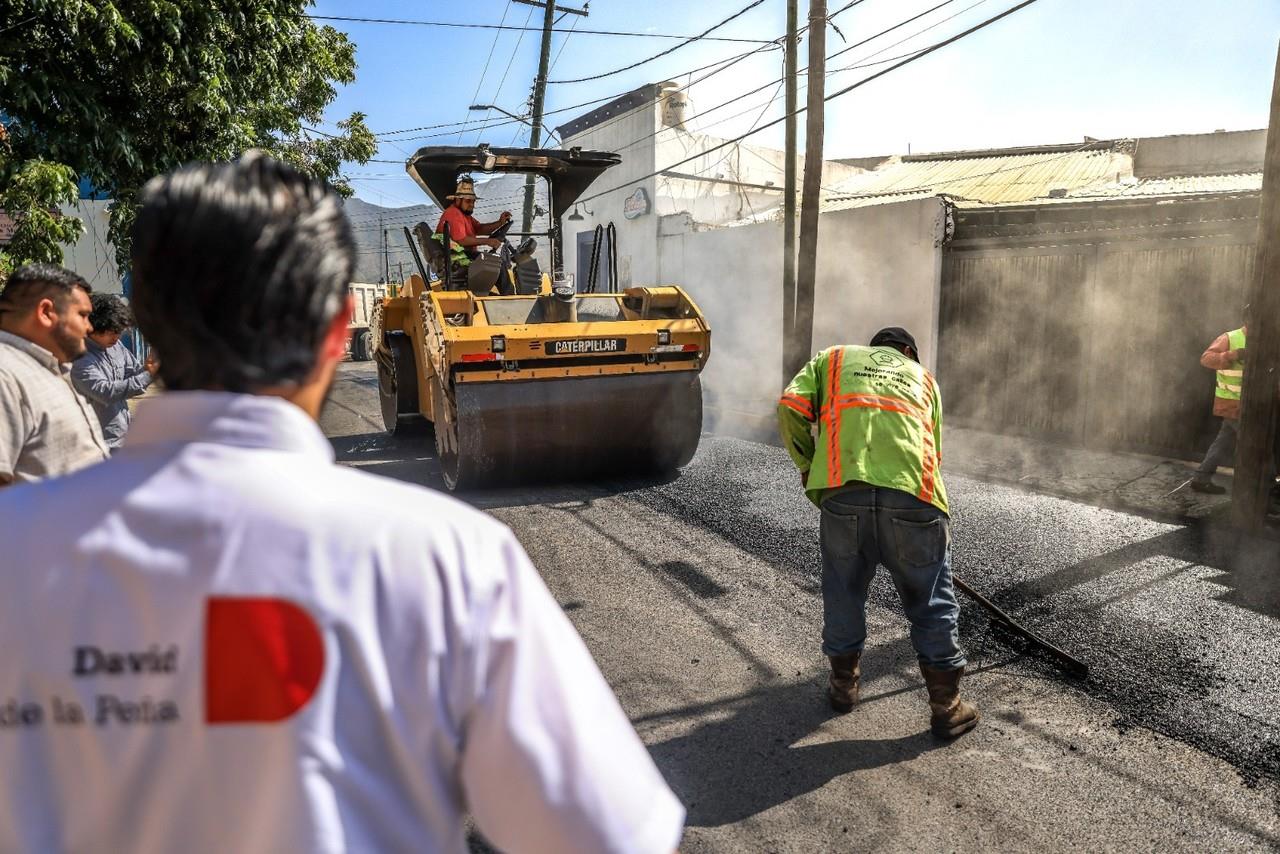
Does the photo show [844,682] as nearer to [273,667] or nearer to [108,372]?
[273,667]

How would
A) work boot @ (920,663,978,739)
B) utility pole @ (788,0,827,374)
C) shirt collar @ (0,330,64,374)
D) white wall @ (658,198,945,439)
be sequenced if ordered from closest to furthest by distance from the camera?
shirt collar @ (0,330,64,374)
work boot @ (920,663,978,739)
utility pole @ (788,0,827,374)
white wall @ (658,198,945,439)

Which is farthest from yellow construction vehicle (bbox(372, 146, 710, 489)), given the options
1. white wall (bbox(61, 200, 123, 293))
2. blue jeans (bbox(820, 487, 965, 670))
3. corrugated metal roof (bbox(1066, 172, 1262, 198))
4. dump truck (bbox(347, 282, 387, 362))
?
white wall (bbox(61, 200, 123, 293))

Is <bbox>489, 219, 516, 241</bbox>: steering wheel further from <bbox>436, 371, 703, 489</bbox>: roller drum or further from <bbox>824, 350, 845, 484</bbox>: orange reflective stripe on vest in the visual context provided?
<bbox>824, 350, 845, 484</bbox>: orange reflective stripe on vest

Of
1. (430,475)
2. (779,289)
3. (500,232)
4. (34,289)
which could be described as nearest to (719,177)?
(779,289)

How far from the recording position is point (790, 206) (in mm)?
13336

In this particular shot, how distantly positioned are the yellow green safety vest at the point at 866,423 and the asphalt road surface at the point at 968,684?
936mm

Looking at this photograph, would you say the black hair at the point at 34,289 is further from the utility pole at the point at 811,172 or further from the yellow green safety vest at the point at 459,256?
the utility pole at the point at 811,172

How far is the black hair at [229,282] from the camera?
0.94 m

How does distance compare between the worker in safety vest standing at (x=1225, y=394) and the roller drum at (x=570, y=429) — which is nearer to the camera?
the roller drum at (x=570, y=429)

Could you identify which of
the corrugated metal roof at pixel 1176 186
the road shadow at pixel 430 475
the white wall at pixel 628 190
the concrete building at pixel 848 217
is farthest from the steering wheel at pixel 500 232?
the white wall at pixel 628 190

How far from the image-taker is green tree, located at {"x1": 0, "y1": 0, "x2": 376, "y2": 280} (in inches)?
285

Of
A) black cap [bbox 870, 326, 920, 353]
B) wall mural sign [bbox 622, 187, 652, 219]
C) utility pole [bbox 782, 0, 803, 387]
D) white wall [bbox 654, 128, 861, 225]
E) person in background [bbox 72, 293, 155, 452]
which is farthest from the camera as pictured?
white wall [bbox 654, 128, 861, 225]

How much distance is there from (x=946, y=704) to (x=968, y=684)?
555 mm

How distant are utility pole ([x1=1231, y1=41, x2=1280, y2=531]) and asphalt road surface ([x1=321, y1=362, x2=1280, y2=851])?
1.54 ft
